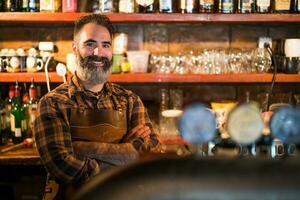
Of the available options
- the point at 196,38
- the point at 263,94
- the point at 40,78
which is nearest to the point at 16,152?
the point at 40,78

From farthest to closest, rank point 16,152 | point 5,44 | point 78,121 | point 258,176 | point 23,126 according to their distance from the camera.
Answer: point 5,44 < point 23,126 < point 16,152 < point 78,121 < point 258,176

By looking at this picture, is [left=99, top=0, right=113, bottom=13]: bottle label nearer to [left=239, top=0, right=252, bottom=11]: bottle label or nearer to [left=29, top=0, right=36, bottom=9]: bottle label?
[left=29, top=0, right=36, bottom=9]: bottle label

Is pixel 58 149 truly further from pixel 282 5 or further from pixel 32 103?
pixel 282 5

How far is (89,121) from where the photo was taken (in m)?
2.37

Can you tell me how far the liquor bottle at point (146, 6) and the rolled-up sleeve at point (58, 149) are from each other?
103 centimetres

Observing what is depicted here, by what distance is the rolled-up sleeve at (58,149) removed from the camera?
6.93 feet

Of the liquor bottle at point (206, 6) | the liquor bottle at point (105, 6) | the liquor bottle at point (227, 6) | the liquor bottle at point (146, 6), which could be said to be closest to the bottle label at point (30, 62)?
the liquor bottle at point (105, 6)

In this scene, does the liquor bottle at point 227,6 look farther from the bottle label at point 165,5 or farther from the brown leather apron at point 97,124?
the brown leather apron at point 97,124

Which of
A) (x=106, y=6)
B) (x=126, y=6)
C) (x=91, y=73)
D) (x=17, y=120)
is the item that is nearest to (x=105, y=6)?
(x=106, y=6)

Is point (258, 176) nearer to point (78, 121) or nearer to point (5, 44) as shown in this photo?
point (78, 121)

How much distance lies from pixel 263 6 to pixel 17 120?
1.88 metres

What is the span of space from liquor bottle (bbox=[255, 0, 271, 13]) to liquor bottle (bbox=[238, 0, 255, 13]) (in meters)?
0.03

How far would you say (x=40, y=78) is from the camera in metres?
2.97

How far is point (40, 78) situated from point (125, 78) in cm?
58
